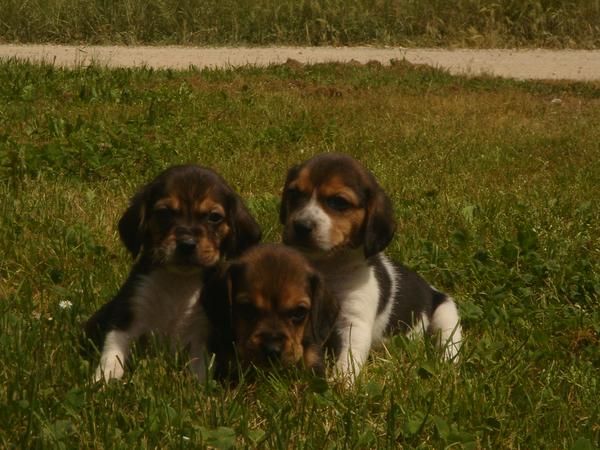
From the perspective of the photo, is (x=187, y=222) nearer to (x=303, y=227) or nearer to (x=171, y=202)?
(x=171, y=202)

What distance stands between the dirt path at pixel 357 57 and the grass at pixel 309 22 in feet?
2.14

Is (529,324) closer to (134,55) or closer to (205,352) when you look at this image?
(205,352)

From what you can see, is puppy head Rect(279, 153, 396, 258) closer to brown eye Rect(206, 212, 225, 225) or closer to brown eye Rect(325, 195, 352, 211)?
brown eye Rect(325, 195, 352, 211)

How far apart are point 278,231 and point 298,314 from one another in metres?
2.35

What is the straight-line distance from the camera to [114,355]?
5.09 m

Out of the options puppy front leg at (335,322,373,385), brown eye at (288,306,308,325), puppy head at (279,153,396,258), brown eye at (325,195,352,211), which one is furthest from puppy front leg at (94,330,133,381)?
brown eye at (325,195,352,211)

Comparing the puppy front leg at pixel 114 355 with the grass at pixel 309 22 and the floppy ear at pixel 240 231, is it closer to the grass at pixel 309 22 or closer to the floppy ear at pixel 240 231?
the floppy ear at pixel 240 231

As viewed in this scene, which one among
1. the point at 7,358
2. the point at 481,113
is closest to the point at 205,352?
the point at 7,358

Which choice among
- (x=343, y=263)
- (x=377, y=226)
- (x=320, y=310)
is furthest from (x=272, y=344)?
(x=377, y=226)

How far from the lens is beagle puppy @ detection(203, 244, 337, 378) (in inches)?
192

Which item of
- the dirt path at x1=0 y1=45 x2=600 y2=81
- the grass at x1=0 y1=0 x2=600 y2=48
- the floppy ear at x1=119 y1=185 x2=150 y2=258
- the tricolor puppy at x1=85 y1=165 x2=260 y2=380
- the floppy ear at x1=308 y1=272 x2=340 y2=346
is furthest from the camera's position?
the grass at x1=0 y1=0 x2=600 y2=48

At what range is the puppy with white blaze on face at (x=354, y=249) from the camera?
584 cm

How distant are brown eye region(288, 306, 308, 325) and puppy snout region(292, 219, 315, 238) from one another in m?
0.83

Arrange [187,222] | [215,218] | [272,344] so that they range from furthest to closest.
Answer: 1. [215,218]
2. [187,222]
3. [272,344]
